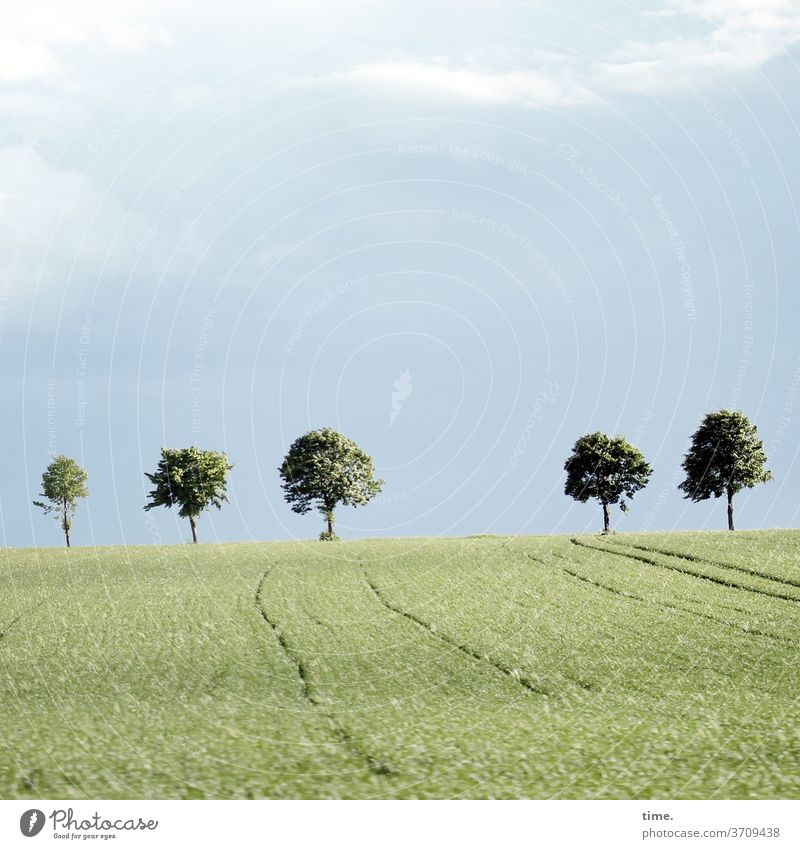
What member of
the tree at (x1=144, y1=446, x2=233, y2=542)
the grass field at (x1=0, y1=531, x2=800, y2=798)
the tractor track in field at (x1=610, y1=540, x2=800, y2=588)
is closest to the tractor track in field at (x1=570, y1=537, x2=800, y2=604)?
the grass field at (x1=0, y1=531, x2=800, y2=798)

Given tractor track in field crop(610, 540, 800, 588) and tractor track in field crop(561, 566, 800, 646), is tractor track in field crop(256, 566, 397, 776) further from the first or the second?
tractor track in field crop(610, 540, 800, 588)

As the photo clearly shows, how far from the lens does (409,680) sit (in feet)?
92.2

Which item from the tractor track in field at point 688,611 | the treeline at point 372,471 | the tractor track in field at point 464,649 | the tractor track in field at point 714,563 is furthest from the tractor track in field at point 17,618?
the treeline at point 372,471

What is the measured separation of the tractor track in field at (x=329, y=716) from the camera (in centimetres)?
1897

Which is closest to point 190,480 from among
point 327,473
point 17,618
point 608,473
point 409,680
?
point 327,473

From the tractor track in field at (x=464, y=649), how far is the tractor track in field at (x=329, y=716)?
237 inches

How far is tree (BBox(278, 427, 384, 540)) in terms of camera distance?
107875mm

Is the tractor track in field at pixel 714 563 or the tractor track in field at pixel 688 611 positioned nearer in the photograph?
the tractor track in field at pixel 688 611

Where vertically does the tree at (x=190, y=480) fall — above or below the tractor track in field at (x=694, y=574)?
above

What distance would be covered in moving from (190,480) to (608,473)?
54.0 meters

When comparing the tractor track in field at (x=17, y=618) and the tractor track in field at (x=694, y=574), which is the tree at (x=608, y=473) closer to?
the tractor track in field at (x=694, y=574)

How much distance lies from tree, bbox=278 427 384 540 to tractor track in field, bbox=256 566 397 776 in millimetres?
69506

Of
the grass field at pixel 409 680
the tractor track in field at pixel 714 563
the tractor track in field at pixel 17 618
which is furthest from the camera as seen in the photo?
the tractor track in field at pixel 714 563
